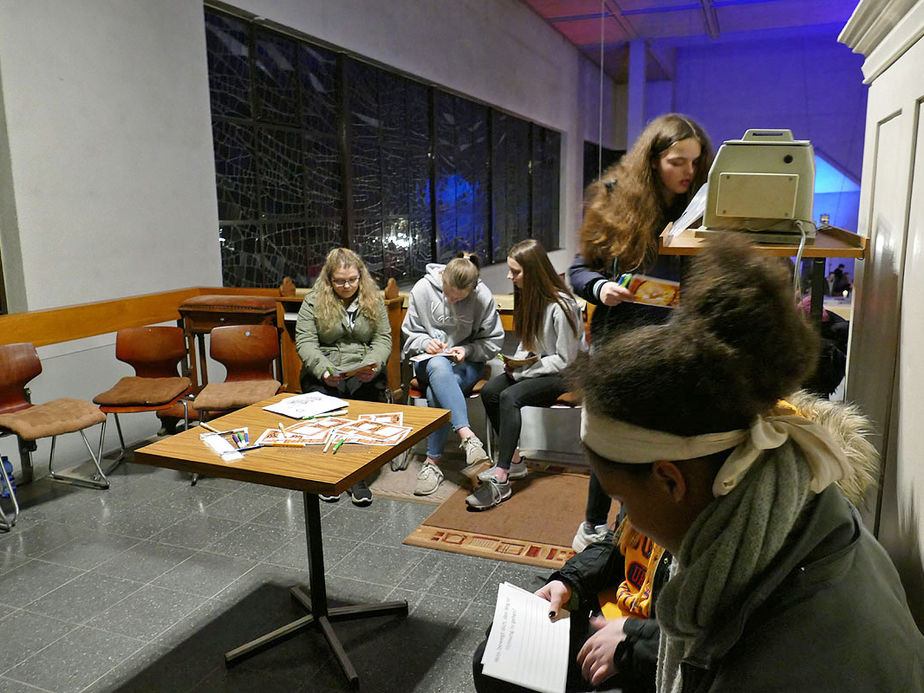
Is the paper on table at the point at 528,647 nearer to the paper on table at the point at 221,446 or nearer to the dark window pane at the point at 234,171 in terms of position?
the paper on table at the point at 221,446

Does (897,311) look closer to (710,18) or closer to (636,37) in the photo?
(710,18)

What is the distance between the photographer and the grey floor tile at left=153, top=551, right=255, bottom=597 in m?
2.76

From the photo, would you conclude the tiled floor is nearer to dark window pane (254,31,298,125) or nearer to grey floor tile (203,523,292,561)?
grey floor tile (203,523,292,561)

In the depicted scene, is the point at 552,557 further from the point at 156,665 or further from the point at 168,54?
the point at 168,54

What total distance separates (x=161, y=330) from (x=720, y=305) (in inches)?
159

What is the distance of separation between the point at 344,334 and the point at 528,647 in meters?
2.71

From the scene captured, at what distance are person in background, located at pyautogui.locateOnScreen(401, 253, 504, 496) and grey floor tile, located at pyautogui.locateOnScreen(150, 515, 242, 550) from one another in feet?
3.26

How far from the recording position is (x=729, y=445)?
0.79 meters

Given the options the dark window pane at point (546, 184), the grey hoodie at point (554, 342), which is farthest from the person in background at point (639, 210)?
the dark window pane at point (546, 184)

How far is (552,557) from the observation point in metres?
2.97

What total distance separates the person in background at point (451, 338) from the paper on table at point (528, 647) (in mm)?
2193

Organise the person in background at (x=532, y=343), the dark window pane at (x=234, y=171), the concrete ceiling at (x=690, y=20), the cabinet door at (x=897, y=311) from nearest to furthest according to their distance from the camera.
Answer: the cabinet door at (x=897, y=311)
the person in background at (x=532, y=343)
the dark window pane at (x=234, y=171)
the concrete ceiling at (x=690, y=20)

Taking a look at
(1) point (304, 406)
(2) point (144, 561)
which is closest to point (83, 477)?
(2) point (144, 561)

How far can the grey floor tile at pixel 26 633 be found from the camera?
2336 mm
